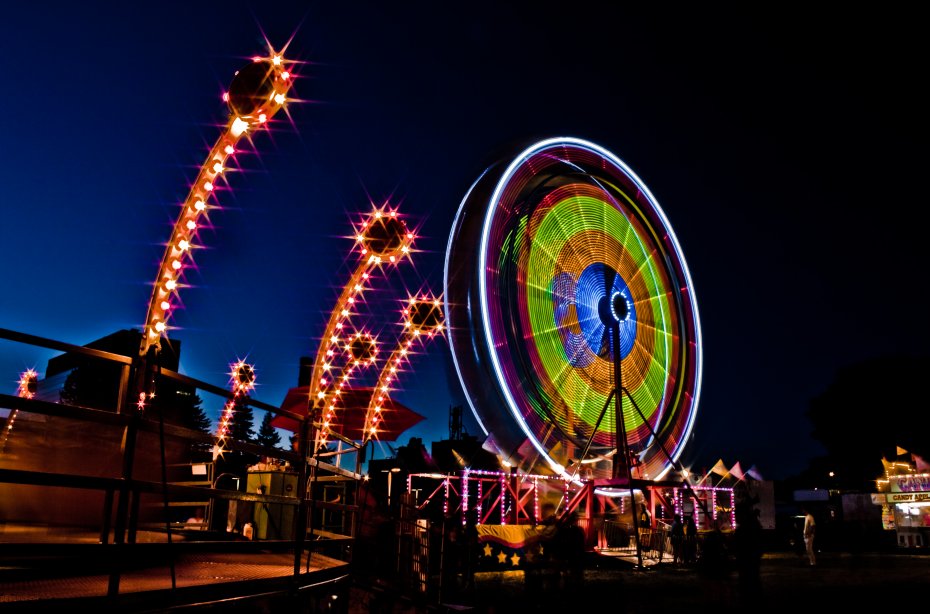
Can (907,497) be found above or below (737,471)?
below

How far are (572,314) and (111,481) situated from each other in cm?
1562

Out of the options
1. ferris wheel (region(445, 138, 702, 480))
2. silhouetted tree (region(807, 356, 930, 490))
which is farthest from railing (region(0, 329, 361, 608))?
silhouetted tree (region(807, 356, 930, 490))

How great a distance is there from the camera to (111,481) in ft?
12.9

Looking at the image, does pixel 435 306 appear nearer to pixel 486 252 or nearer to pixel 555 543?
pixel 486 252

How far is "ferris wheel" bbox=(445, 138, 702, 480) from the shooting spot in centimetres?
1574

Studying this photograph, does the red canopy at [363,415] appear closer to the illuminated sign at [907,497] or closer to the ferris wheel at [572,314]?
the ferris wheel at [572,314]

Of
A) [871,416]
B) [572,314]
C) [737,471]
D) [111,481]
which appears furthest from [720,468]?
[871,416]

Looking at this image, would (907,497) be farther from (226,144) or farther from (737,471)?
(226,144)

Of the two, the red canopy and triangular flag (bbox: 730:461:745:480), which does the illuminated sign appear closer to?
triangular flag (bbox: 730:461:745:480)

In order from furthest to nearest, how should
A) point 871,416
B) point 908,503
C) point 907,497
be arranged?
point 871,416
point 908,503
point 907,497

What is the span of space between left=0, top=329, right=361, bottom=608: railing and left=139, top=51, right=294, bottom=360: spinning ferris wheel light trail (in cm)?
125

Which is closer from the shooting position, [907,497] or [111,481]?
[111,481]

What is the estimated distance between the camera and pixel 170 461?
7.96 meters

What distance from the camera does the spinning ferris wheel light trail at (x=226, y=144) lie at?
7.21 metres
